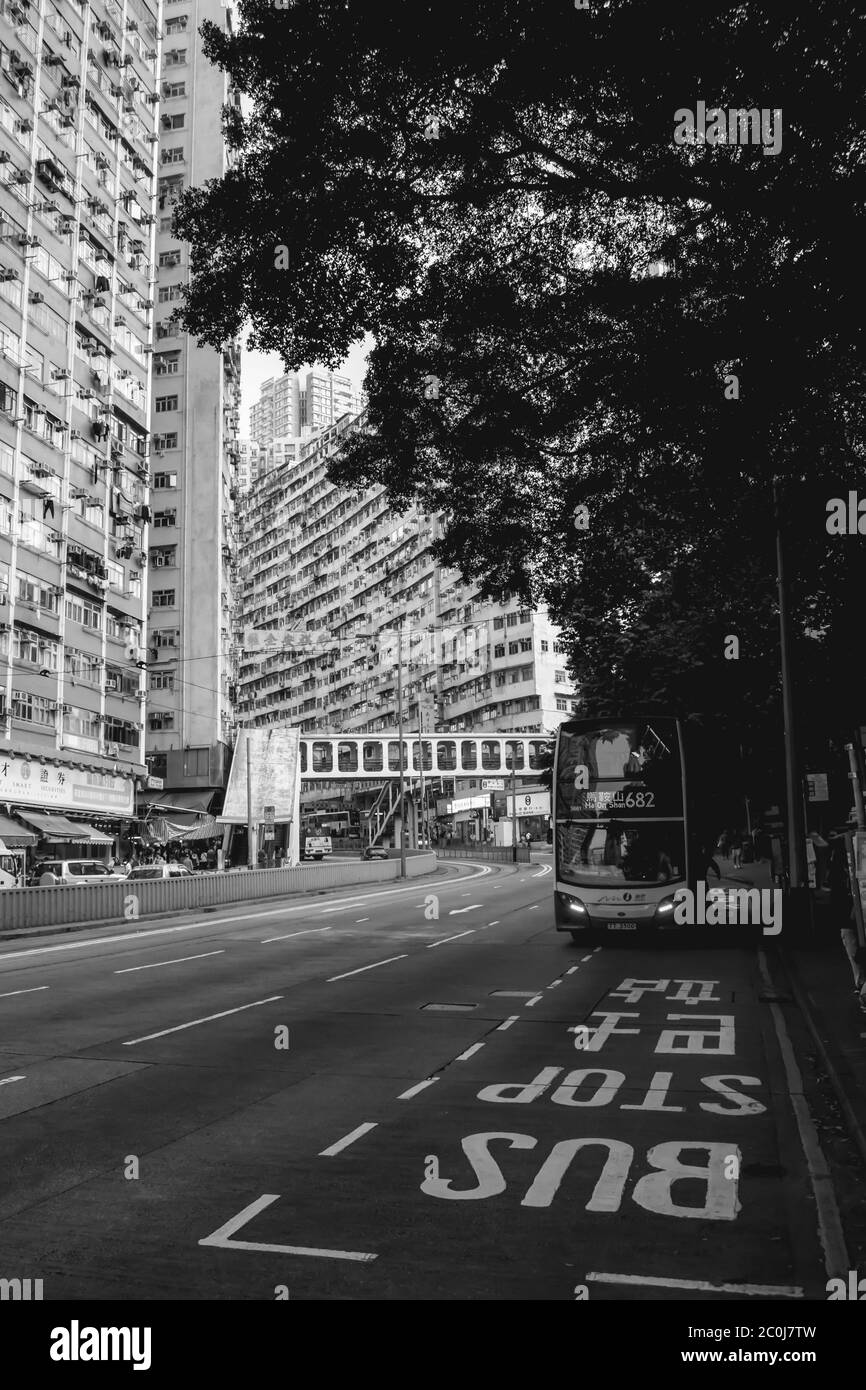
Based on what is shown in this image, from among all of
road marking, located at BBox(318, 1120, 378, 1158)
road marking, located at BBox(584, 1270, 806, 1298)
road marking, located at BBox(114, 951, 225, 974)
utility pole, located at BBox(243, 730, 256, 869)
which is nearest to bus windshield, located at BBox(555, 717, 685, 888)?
road marking, located at BBox(114, 951, 225, 974)

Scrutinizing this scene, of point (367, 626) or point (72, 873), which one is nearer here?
point (72, 873)

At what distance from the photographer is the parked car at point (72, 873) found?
32.1 m

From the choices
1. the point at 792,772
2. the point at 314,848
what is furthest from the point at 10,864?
the point at 314,848

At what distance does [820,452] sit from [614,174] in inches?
145

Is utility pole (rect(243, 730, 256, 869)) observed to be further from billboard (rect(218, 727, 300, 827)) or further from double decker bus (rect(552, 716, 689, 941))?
double decker bus (rect(552, 716, 689, 941))

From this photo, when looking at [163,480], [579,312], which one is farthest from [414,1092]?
[163,480]

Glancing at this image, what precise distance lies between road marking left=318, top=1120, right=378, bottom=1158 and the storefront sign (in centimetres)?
3162

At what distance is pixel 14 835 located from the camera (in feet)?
114

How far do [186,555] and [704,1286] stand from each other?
6100cm

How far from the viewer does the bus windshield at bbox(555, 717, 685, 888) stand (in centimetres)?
1933

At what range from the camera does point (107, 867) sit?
37.4 metres

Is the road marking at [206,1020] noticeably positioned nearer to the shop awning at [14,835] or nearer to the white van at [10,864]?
the white van at [10,864]

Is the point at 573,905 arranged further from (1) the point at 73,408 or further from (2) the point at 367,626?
(2) the point at 367,626

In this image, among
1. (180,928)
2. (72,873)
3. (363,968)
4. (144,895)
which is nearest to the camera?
(363,968)
